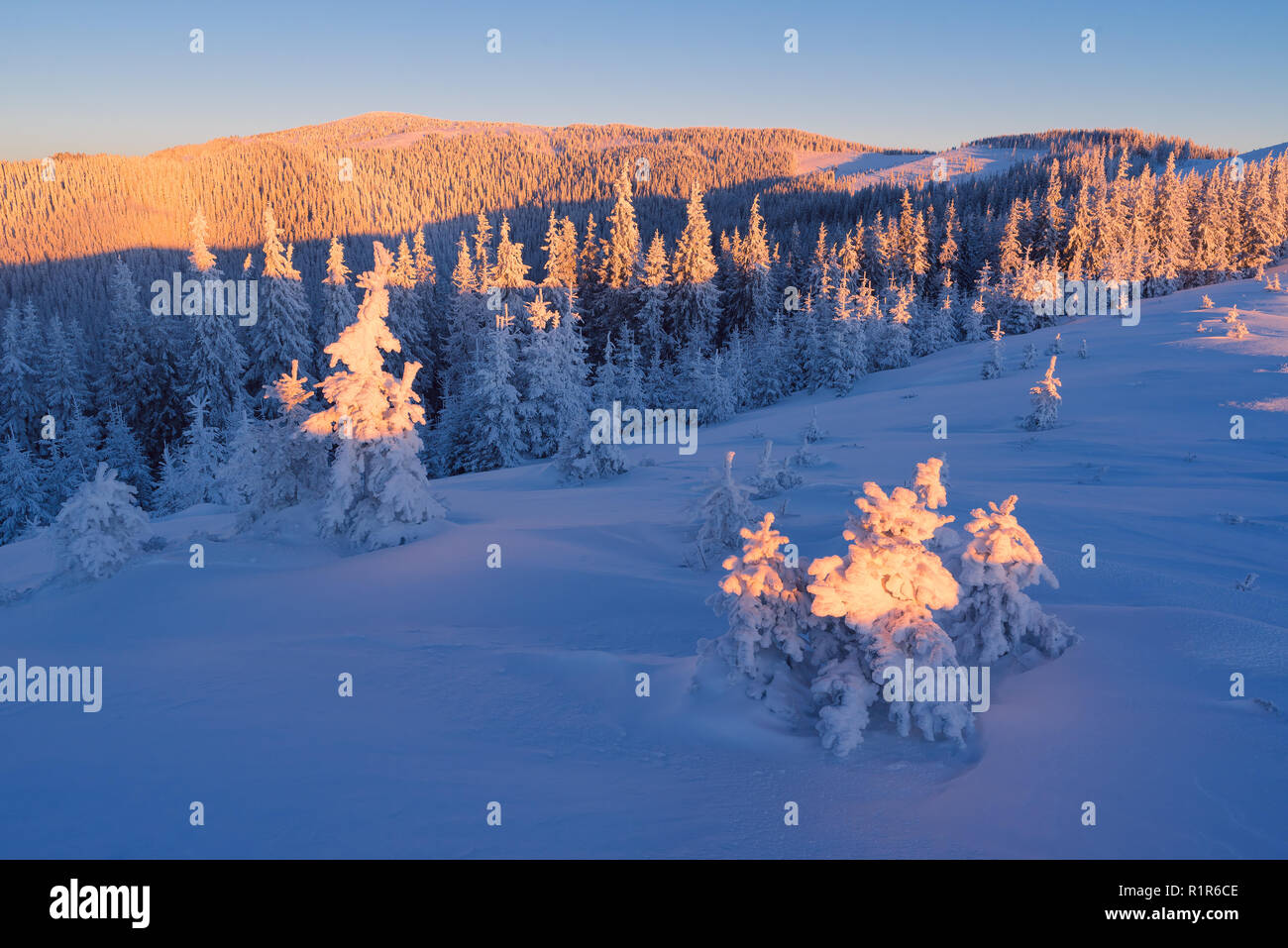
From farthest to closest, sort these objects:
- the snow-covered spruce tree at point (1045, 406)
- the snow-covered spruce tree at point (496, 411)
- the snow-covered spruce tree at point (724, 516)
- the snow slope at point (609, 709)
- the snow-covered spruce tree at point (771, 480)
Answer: the snow-covered spruce tree at point (496, 411), the snow-covered spruce tree at point (1045, 406), the snow-covered spruce tree at point (771, 480), the snow-covered spruce tree at point (724, 516), the snow slope at point (609, 709)

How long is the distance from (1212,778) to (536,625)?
7.69m

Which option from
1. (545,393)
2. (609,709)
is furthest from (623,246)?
(609,709)

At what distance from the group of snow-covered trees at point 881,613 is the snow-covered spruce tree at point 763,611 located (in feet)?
0.04

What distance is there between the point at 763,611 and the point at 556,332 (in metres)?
33.2

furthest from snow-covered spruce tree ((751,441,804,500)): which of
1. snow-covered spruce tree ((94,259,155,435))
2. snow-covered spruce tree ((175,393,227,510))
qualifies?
snow-covered spruce tree ((94,259,155,435))

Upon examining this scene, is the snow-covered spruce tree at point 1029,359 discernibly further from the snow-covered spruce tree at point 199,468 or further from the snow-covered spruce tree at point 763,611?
the snow-covered spruce tree at point 199,468

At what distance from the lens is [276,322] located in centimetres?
4788

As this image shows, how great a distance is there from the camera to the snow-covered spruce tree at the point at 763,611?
701cm

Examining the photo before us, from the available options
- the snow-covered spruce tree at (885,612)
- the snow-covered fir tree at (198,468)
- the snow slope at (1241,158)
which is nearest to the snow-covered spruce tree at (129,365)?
the snow-covered fir tree at (198,468)

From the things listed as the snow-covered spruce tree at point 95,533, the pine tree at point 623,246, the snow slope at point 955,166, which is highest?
the snow slope at point 955,166

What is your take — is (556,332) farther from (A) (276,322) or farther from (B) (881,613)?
(B) (881,613)

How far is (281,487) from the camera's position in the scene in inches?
687
